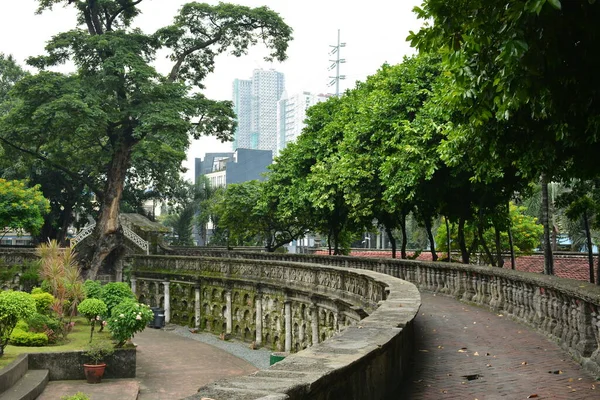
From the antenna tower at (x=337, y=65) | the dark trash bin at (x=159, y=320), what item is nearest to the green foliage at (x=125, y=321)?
the dark trash bin at (x=159, y=320)

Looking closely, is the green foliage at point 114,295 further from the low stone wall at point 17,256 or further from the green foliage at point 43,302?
the low stone wall at point 17,256

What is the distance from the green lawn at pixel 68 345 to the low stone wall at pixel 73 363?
383 millimetres

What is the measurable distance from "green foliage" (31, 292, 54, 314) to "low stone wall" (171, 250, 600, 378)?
1278 cm

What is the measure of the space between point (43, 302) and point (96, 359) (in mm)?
5333

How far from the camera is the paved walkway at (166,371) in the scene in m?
19.3

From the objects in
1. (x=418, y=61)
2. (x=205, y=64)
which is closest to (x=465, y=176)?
(x=418, y=61)

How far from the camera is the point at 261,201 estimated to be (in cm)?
3872

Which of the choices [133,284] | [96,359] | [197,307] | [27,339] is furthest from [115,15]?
[96,359]

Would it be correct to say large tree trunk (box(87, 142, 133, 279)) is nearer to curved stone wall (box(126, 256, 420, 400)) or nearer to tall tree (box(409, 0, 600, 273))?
curved stone wall (box(126, 256, 420, 400))

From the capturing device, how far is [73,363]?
67.7 feet

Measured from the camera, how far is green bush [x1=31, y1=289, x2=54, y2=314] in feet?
80.6

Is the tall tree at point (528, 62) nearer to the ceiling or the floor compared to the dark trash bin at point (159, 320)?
nearer to the ceiling

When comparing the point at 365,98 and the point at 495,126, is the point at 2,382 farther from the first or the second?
the point at 365,98

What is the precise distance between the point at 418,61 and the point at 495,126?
1433 cm
